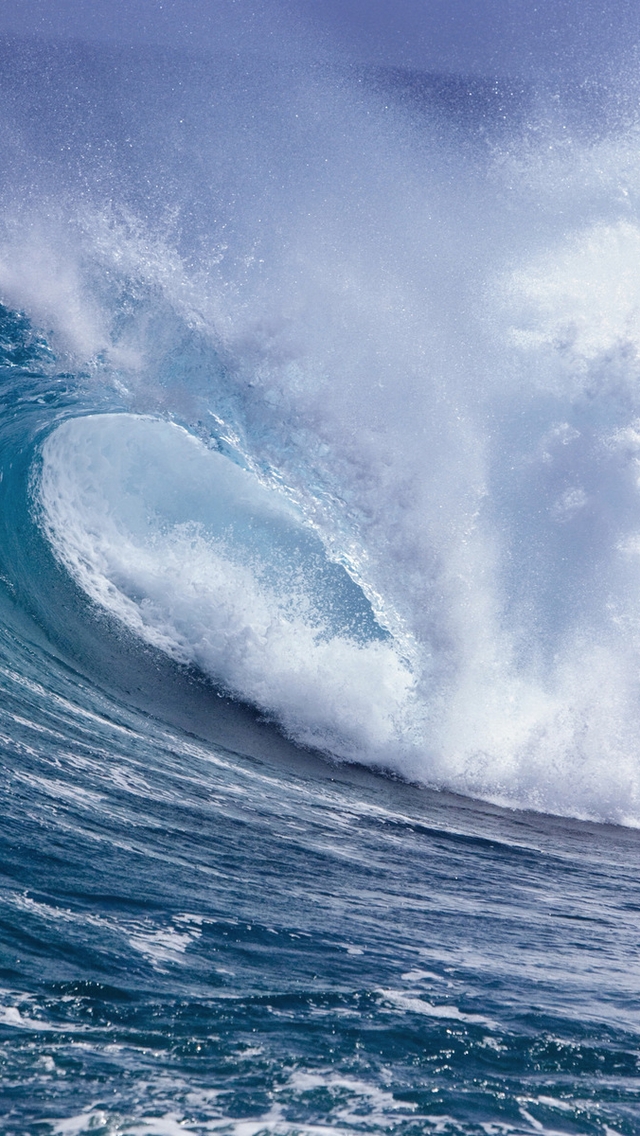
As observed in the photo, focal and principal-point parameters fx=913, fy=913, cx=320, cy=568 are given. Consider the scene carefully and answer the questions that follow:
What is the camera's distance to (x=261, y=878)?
575 centimetres

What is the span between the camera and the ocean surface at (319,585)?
14.5 feet

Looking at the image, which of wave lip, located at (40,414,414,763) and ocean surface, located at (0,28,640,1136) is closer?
ocean surface, located at (0,28,640,1136)

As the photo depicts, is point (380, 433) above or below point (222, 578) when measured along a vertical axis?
above

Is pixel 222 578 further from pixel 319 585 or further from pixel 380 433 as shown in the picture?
pixel 380 433

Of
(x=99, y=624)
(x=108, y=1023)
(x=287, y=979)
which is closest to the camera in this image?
(x=108, y=1023)

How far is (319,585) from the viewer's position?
11.0 metres

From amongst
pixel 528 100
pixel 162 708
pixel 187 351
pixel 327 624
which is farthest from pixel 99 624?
pixel 528 100

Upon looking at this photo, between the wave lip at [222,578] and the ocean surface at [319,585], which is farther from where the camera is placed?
the wave lip at [222,578]

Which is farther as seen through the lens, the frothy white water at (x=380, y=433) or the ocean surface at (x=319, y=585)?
the frothy white water at (x=380, y=433)

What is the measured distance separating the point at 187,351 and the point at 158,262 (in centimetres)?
139

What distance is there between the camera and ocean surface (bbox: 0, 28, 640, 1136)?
4.42 metres

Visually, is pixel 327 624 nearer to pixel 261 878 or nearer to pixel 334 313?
pixel 334 313

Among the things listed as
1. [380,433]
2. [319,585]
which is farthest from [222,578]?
[380,433]

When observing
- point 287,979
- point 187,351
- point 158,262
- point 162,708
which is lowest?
point 287,979
